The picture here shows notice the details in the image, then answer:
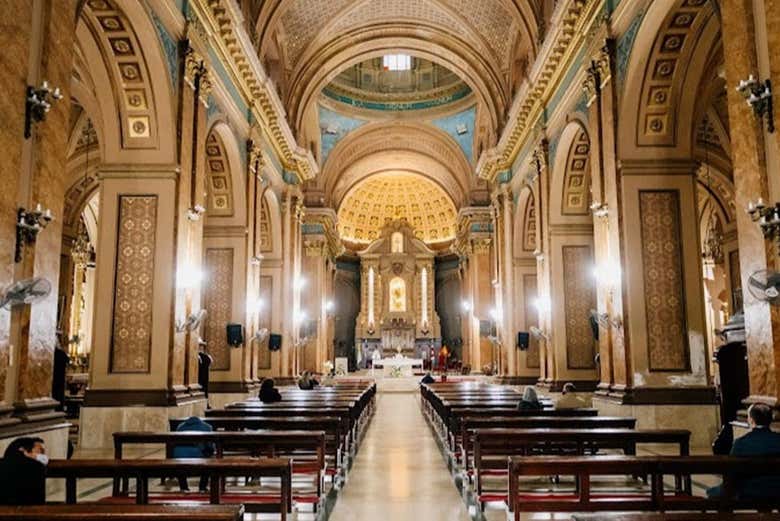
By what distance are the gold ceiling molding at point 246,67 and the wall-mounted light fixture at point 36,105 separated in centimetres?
579

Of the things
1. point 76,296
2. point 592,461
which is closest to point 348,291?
point 76,296

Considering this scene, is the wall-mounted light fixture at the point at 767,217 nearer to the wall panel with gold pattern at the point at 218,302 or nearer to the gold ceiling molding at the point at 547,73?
the gold ceiling molding at the point at 547,73

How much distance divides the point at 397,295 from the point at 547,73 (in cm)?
2700

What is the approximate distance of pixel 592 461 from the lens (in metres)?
4.45

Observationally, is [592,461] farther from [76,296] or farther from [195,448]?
[76,296]

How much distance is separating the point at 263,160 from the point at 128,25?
8.04 m

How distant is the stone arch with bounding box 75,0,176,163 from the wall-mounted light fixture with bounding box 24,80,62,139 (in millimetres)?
3520

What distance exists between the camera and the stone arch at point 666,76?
9.47 m

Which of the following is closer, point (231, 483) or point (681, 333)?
point (231, 483)

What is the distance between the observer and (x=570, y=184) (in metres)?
15.5

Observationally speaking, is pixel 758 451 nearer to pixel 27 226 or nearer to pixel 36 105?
pixel 27 226

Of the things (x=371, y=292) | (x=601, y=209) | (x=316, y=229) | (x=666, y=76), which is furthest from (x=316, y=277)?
(x=666, y=76)

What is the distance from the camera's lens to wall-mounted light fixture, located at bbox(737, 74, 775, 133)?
6121mm

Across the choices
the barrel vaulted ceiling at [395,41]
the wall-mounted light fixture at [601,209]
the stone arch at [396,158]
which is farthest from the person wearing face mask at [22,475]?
the stone arch at [396,158]
